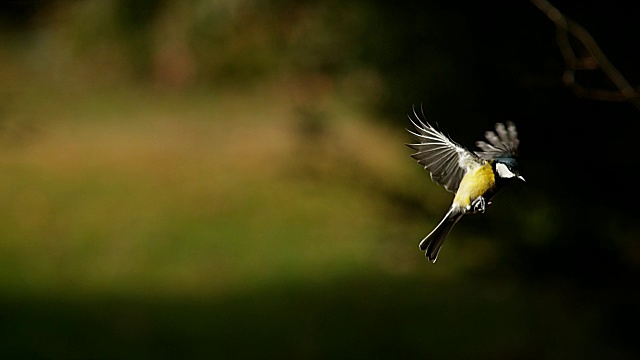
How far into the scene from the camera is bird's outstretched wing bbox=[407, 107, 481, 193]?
4.90ft

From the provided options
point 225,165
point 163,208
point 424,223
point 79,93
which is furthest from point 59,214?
point 424,223

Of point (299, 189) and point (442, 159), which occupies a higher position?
point (299, 189)

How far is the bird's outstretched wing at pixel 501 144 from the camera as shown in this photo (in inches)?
56.6

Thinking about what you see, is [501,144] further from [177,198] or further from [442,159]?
[177,198]

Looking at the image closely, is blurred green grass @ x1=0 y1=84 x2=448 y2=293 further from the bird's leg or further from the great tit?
the bird's leg

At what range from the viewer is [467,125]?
163 inches

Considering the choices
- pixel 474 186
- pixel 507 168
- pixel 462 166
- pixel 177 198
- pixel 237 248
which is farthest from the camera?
pixel 177 198

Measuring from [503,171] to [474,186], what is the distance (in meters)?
0.14

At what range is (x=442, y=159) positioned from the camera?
5.12ft

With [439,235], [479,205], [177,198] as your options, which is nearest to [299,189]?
[177,198]

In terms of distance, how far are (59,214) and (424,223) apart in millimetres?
5100

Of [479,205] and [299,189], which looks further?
[299,189]

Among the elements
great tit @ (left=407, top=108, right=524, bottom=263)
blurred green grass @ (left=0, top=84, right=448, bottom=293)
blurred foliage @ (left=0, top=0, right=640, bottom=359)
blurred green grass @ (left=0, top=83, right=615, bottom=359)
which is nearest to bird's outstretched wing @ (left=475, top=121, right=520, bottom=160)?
great tit @ (left=407, top=108, right=524, bottom=263)

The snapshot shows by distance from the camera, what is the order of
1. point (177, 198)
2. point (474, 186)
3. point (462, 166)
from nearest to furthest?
point (474, 186) < point (462, 166) < point (177, 198)
